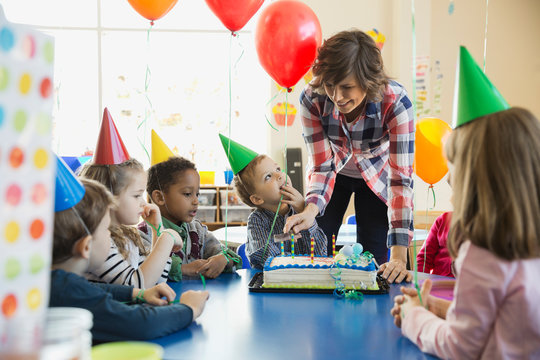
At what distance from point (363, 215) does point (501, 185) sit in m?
1.30

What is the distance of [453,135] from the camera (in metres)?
0.95

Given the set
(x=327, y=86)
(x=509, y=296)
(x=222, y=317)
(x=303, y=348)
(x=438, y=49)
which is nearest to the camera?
(x=509, y=296)

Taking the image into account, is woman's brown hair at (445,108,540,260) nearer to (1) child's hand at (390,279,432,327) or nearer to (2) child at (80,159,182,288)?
(1) child's hand at (390,279,432,327)

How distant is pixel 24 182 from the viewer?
0.55 m

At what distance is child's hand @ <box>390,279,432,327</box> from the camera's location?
1.03m

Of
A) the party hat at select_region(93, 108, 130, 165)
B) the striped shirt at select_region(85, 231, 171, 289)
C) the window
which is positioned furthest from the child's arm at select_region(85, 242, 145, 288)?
the window

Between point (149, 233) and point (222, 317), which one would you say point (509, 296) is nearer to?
point (222, 317)

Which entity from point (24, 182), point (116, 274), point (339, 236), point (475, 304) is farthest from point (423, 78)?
point (24, 182)

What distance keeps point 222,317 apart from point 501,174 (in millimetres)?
669

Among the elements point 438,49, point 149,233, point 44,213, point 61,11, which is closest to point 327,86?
point 438,49

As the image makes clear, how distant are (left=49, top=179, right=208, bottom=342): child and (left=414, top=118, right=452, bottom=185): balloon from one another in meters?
1.56

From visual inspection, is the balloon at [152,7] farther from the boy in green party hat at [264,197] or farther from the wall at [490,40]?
the wall at [490,40]

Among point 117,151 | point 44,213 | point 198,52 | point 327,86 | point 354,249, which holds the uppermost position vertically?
point 198,52

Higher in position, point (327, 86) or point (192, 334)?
point (327, 86)
